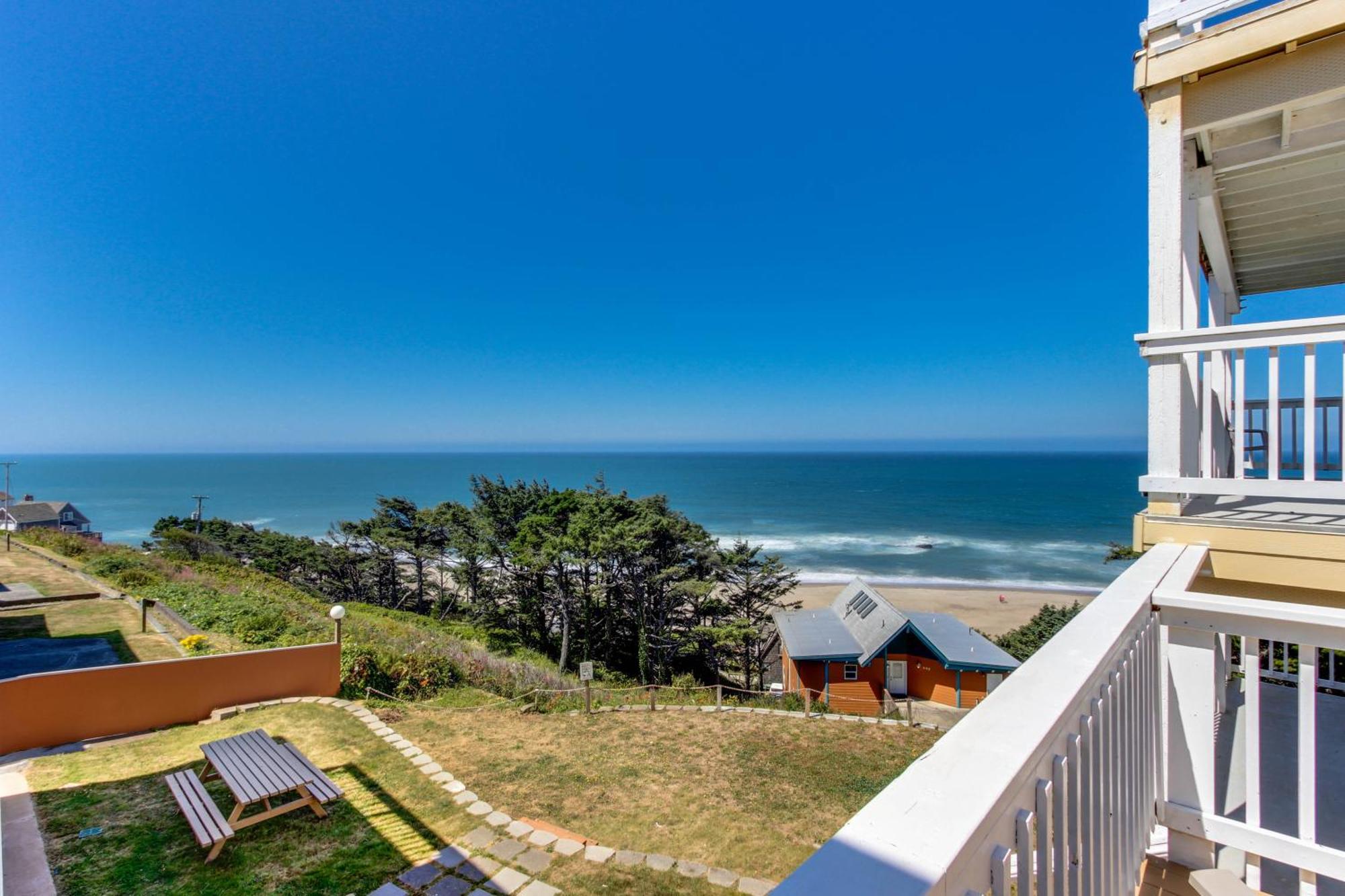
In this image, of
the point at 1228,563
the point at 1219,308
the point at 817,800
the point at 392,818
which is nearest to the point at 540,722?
the point at 392,818

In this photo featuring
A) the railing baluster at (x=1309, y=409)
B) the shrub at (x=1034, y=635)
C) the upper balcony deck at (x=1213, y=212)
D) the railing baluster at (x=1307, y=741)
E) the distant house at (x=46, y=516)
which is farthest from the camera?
the distant house at (x=46, y=516)

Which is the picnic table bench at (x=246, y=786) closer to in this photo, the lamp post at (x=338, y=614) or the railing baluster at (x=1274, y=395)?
the lamp post at (x=338, y=614)

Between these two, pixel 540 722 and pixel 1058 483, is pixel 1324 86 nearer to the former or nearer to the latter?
pixel 540 722

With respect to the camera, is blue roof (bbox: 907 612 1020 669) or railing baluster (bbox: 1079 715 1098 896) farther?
blue roof (bbox: 907 612 1020 669)

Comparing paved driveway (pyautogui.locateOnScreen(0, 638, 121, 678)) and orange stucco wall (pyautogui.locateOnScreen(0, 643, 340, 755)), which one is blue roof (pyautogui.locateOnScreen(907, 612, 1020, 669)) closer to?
orange stucco wall (pyautogui.locateOnScreen(0, 643, 340, 755))

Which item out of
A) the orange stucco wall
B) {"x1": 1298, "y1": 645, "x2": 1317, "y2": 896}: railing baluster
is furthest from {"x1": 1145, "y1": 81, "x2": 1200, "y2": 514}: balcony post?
the orange stucco wall

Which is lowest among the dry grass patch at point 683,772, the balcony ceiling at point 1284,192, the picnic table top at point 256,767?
the dry grass patch at point 683,772

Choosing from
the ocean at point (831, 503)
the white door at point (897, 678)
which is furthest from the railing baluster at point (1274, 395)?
the ocean at point (831, 503)
